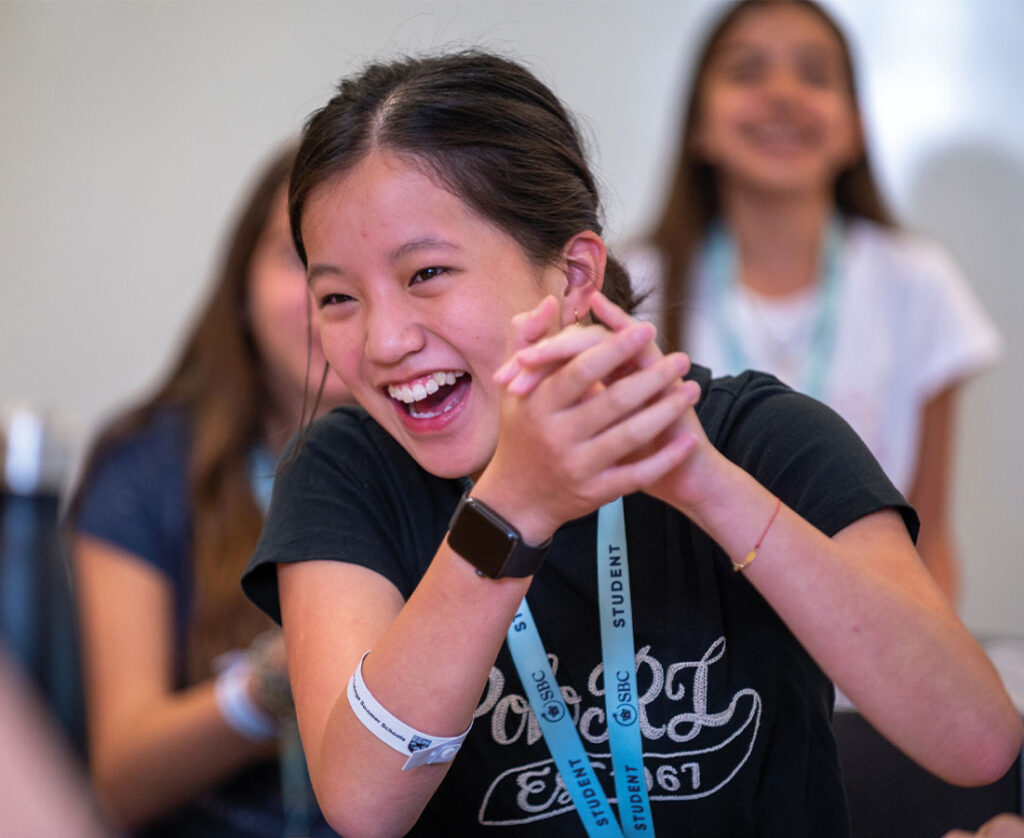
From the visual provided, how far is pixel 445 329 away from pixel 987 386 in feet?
6.74

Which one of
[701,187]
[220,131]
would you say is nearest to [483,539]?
[701,187]

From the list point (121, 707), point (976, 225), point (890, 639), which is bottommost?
point (121, 707)

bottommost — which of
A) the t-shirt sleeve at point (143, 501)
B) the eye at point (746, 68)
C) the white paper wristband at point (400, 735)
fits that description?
the t-shirt sleeve at point (143, 501)

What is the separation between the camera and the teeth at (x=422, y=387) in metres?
0.81

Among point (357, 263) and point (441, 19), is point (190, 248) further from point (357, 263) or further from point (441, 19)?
point (357, 263)

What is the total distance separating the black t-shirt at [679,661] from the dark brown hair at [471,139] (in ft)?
0.63

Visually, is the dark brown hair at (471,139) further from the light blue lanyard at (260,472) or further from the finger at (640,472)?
the light blue lanyard at (260,472)

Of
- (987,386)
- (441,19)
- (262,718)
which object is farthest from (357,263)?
(987,386)

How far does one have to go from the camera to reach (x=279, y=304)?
174cm

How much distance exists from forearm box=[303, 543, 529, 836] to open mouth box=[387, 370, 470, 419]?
0.15 metres

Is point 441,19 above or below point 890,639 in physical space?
above

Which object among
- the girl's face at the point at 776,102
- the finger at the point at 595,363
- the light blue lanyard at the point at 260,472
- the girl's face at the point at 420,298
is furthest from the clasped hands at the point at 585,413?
the girl's face at the point at 776,102

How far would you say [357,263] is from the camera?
79 cm

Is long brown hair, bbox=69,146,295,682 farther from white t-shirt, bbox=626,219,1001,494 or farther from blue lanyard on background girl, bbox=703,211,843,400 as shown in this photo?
blue lanyard on background girl, bbox=703,211,843,400
